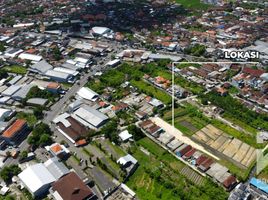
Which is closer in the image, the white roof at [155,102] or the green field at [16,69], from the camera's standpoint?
the white roof at [155,102]

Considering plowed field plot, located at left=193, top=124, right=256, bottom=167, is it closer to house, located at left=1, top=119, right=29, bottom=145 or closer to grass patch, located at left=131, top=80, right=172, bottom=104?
grass patch, located at left=131, top=80, right=172, bottom=104

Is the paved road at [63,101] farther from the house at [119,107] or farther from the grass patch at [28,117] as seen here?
the house at [119,107]

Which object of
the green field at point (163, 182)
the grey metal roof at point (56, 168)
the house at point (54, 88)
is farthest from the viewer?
the house at point (54, 88)

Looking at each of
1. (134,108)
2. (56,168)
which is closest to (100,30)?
(134,108)

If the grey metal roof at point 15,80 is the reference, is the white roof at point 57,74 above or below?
above

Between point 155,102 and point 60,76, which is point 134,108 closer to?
point 155,102

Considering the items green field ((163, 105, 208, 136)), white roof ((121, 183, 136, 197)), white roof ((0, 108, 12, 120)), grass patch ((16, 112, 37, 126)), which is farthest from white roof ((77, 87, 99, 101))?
white roof ((121, 183, 136, 197))

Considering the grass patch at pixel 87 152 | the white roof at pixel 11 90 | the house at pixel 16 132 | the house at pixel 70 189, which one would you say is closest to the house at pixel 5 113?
the house at pixel 16 132

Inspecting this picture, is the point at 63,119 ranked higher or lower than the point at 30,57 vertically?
higher
